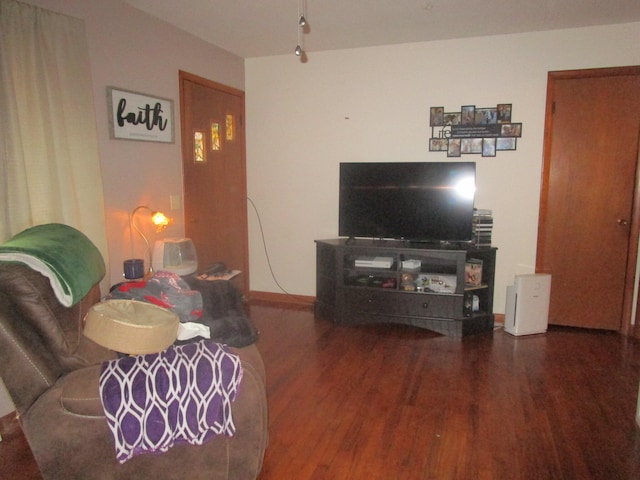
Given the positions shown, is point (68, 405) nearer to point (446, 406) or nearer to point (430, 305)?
point (446, 406)

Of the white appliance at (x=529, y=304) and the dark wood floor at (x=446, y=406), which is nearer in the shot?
the dark wood floor at (x=446, y=406)

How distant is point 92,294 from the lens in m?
2.02

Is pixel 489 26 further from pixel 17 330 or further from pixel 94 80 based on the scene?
pixel 17 330

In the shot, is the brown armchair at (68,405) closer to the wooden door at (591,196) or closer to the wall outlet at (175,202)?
the wall outlet at (175,202)

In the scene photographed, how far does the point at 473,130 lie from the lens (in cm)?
375

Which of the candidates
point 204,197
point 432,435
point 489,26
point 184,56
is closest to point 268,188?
point 204,197

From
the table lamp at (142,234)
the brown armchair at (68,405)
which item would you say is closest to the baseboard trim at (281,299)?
the table lamp at (142,234)

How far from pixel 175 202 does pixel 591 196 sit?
339 centimetres

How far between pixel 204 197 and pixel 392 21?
82.8 inches

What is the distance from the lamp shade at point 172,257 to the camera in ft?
10.0

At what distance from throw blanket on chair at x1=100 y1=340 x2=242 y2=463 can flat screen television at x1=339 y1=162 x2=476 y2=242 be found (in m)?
2.49

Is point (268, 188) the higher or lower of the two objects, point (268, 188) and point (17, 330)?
the higher

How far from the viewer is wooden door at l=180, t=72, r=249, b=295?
3662 millimetres

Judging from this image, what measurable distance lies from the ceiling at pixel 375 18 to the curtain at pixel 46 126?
0.79 m
